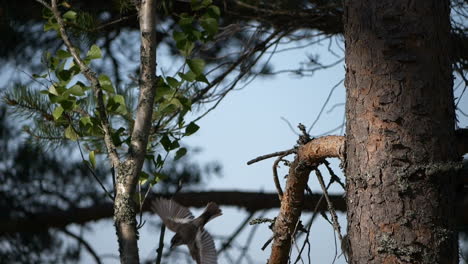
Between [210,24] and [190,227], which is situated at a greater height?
[210,24]

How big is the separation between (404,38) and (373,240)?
0.30m

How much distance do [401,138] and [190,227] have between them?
0.41m

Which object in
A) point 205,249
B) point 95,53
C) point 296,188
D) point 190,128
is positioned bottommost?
point 205,249

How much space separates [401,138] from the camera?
887 millimetres

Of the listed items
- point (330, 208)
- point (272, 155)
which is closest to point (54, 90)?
point (272, 155)

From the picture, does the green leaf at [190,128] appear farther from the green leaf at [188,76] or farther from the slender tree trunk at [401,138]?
the slender tree trunk at [401,138]

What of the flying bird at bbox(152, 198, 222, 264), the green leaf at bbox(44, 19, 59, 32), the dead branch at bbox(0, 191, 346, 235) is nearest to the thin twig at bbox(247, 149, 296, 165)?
the flying bird at bbox(152, 198, 222, 264)

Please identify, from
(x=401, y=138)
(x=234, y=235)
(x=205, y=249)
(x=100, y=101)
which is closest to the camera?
(x=401, y=138)

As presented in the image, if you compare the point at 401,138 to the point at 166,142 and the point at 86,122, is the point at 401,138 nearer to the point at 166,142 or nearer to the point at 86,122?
the point at 166,142

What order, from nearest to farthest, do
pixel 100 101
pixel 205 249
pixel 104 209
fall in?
pixel 100 101 < pixel 205 249 < pixel 104 209

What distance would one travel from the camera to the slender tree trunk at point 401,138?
2.86 ft

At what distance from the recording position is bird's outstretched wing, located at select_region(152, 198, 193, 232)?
3.44 ft

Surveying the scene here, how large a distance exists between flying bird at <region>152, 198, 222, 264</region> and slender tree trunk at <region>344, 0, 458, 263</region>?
0.28 metres

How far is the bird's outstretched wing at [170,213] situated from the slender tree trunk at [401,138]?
0.30m
